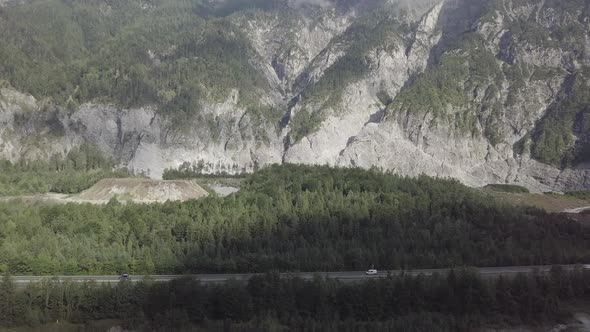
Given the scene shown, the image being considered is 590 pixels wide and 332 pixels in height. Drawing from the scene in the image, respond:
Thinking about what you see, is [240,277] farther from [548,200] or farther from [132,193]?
[548,200]

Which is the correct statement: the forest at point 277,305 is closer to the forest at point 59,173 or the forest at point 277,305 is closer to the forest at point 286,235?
the forest at point 286,235

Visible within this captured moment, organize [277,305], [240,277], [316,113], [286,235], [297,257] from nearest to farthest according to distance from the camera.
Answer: [277,305]
[240,277]
[297,257]
[286,235]
[316,113]

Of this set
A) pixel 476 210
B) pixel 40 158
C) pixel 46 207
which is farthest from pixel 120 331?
pixel 40 158

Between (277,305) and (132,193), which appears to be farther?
(132,193)

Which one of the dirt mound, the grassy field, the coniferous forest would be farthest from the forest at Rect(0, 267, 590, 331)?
the grassy field

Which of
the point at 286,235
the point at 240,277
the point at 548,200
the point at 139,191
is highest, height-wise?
the point at 139,191

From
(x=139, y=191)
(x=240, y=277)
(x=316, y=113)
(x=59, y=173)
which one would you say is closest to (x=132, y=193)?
(x=139, y=191)

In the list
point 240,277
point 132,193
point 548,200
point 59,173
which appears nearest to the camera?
point 240,277

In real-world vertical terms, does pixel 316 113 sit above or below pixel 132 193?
above
